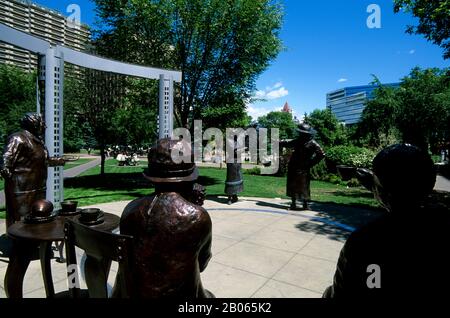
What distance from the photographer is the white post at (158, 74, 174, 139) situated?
333 inches

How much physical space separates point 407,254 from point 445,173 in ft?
97.7

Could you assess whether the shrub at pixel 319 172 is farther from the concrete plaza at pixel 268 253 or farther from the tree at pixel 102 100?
the tree at pixel 102 100

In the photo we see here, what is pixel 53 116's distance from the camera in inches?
234

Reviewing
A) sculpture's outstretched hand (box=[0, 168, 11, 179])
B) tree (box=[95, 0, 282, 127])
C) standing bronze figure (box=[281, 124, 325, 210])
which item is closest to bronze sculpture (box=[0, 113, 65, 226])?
sculpture's outstretched hand (box=[0, 168, 11, 179])

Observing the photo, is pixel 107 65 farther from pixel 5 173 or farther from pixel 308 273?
pixel 308 273

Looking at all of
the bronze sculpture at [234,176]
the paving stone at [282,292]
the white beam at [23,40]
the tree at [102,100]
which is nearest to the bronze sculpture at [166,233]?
the paving stone at [282,292]

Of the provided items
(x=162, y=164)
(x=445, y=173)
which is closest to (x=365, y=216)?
(x=162, y=164)

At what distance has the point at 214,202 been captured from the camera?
32.6 feet

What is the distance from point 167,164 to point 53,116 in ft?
16.4

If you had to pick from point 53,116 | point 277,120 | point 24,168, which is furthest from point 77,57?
point 277,120

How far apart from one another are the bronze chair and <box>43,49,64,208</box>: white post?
4.40m

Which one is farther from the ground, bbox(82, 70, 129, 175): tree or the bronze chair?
bbox(82, 70, 129, 175): tree

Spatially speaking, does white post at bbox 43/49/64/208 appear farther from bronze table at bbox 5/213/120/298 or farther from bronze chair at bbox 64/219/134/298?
bronze chair at bbox 64/219/134/298
